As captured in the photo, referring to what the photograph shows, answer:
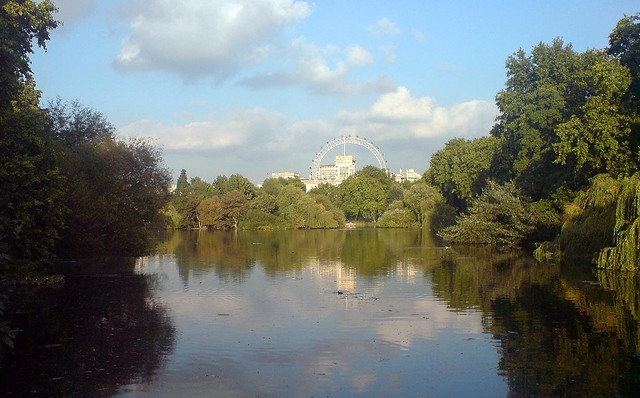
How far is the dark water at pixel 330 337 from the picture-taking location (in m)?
9.90

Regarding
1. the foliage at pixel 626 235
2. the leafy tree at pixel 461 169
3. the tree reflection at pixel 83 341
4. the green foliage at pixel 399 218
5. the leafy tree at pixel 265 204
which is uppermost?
the leafy tree at pixel 461 169

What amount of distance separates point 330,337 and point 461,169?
65.0m

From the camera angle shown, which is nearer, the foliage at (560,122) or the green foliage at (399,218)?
the foliage at (560,122)

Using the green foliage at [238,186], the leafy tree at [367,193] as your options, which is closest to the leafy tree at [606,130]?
the green foliage at [238,186]

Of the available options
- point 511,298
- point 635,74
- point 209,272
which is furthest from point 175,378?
point 635,74

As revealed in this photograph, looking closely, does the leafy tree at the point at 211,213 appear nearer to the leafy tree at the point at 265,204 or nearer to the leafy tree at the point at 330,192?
the leafy tree at the point at 265,204

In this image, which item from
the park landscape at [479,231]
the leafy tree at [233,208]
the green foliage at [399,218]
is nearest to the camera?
the park landscape at [479,231]

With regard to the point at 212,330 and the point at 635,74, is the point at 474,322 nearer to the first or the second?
the point at 212,330

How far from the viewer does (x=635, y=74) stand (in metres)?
32.8

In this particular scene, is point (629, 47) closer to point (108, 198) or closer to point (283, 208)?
point (108, 198)

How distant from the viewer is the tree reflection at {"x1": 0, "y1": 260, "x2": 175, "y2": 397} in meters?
10.1

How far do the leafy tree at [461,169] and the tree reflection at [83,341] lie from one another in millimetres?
40511

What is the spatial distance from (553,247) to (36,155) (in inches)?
989

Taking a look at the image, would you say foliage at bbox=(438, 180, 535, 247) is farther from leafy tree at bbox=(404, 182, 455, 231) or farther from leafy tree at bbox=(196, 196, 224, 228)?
leafy tree at bbox=(196, 196, 224, 228)
